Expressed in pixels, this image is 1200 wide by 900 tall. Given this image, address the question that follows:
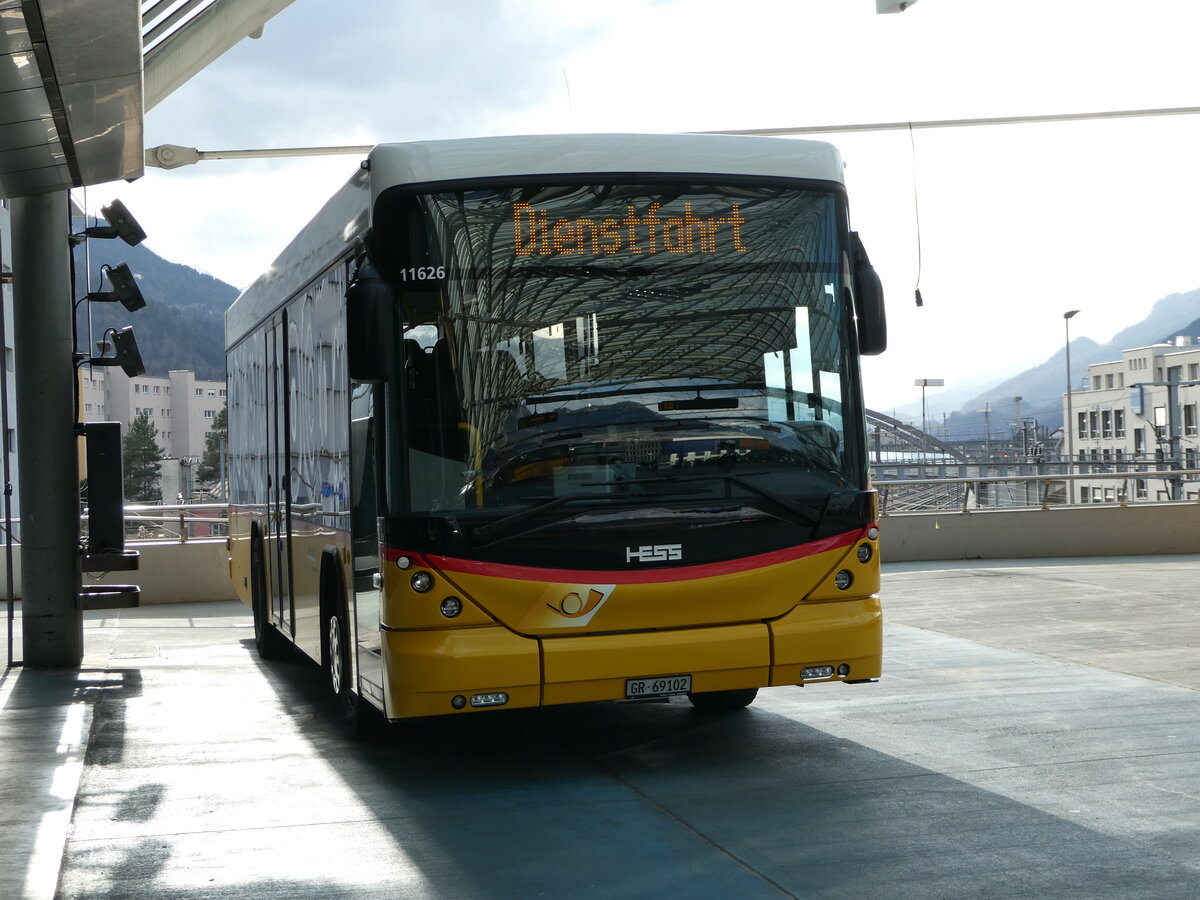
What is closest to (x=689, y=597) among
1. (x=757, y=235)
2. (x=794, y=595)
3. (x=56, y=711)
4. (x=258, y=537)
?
(x=794, y=595)

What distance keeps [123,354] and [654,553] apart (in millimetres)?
6909

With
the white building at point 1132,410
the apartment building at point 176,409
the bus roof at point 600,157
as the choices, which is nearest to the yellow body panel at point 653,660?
the bus roof at point 600,157

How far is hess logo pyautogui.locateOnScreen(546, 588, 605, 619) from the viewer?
24.5 feet

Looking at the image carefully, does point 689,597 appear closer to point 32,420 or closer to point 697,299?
point 697,299

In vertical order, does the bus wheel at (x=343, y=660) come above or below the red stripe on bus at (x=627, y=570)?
below

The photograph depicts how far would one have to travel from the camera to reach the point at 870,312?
801 cm

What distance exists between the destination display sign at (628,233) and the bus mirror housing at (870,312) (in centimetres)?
68

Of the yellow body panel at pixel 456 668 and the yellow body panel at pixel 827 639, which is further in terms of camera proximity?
the yellow body panel at pixel 827 639

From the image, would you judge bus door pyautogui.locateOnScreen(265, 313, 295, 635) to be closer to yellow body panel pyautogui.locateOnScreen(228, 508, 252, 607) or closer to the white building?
yellow body panel pyautogui.locateOnScreen(228, 508, 252, 607)

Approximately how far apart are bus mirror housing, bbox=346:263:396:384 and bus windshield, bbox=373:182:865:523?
144 millimetres

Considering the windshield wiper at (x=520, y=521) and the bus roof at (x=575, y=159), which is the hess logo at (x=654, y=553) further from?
the bus roof at (x=575, y=159)

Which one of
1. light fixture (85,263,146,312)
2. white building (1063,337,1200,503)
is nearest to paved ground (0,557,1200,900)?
light fixture (85,263,146,312)

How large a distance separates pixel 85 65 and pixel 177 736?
162 inches

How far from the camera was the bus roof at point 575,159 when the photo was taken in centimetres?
764
